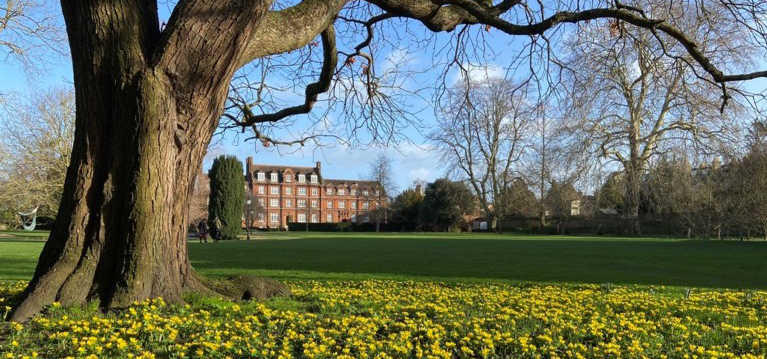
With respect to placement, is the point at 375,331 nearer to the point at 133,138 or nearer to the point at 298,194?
the point at 133,138

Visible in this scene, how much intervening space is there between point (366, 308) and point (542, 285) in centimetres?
442

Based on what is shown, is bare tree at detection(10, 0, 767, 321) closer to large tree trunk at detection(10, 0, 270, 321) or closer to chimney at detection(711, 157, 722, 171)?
large tree trunk at detection(10, 0, 270, 321)

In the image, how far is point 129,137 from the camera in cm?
439

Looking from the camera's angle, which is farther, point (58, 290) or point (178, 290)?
point (178, 290)

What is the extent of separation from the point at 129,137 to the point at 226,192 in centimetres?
2827

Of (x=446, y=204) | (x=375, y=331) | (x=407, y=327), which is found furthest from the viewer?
(x=446, y=204)

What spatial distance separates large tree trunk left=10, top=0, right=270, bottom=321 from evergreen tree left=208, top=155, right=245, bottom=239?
2796 centimetres

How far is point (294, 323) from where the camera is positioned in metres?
4.02

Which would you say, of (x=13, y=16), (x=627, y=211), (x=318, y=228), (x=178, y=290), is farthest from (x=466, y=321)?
(x=318, y=228)

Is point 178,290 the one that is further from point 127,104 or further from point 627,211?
point 627,211

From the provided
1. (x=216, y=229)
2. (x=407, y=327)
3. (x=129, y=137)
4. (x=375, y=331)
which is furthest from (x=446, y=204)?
(x=375, y=331)

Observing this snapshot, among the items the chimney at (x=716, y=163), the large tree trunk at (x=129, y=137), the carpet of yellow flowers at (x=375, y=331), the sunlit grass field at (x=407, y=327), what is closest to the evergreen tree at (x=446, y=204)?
the chimney at (x=716, y=163)

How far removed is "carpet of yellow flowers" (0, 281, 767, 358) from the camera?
11.0 ft

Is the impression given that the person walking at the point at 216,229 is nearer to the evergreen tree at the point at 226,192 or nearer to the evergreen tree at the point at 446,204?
the evergreen tree at the point at 226,192
